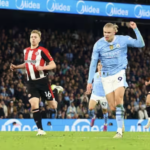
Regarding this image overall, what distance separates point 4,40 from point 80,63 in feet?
14.3

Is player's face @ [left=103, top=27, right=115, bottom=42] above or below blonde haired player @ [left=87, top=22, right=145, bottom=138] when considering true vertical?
above

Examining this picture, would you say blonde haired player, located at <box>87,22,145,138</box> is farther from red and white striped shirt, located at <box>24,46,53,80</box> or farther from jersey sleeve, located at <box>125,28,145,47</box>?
red and white striped shirt, located at <box>24,46,53,80</box>

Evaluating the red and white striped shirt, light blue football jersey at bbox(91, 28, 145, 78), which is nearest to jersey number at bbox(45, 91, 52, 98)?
the red and white striped shirt

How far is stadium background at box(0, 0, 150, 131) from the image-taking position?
2073 centimetres

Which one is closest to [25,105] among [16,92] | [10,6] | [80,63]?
[16,92]

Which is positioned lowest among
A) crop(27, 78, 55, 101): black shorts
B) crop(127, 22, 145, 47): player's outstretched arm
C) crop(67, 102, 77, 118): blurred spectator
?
crop(67, 102, 77, 118): blurred spectator

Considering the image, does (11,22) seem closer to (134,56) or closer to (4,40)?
(4,40)

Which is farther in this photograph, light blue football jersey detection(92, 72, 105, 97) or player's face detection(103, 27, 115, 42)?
light blue football jersey detection(92, 72, 105, 97)

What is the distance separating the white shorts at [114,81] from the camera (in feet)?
31.1

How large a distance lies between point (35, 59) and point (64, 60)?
1574 centimetres

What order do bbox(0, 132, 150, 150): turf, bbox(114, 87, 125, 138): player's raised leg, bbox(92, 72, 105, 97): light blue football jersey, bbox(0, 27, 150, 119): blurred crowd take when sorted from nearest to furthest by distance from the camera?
bbox(0, 132, 150, 150): turf
bbox(114, 87, 125, 138): player's raised leg
bbox(92, 72, 105, 97): light blue football jersey
bbox(0, 27, 150, 119): blurred crowd

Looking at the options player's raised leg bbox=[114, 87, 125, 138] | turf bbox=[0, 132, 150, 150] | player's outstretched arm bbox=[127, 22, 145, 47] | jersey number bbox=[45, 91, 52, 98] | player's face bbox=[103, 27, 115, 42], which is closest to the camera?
turf bbox=[0, 132, 150, 150]

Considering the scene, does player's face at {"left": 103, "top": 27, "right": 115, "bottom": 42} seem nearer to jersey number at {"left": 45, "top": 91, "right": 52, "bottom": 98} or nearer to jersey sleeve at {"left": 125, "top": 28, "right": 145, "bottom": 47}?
jersey sleeve at {"left": 125, "top": 28, "right": 145, "bottom": 47}

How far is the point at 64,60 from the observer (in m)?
25.8
